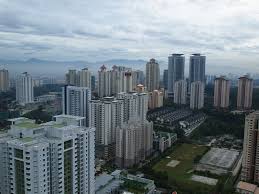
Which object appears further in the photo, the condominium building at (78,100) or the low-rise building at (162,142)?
the condominium building at (78,100)

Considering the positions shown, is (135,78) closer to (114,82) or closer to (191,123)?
(114,82)

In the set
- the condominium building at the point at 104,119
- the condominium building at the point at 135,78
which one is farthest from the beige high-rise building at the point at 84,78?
the condominium building at the point at 104,119

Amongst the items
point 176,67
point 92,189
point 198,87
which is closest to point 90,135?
point 92,189

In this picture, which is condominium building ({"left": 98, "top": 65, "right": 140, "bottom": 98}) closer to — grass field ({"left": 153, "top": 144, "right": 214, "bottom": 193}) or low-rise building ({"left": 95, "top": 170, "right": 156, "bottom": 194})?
grass field ({"left": 153, "top": 144, "right": 214, "bottom": 193})

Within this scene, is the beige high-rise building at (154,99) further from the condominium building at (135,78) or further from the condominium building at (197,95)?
the condominium building at (197,95)

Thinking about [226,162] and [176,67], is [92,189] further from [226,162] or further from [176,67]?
[176,67]
